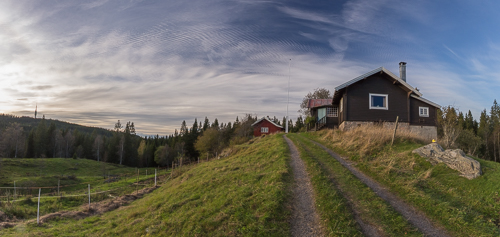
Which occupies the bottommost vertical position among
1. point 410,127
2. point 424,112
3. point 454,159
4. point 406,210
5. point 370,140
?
point 406,210

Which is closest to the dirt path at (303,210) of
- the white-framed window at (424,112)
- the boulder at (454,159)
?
the boulder at (454,159)

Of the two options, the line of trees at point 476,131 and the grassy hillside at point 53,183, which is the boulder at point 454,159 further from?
the grassy hillside at point 53,183

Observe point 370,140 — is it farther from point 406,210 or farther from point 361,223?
point 361,223

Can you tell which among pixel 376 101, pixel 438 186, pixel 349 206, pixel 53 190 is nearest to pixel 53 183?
pixel 53 190

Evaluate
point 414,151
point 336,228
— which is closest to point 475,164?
point 414,151

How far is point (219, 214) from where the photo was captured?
28.2 feet

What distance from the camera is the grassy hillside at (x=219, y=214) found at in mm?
7734

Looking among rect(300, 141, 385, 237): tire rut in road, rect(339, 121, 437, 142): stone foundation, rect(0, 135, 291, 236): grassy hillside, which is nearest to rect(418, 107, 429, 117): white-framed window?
rect(339, 121, 437, 142): stone foundation

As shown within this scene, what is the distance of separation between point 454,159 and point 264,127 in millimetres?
38988

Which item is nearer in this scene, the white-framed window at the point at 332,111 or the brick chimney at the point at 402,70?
the brick chimney at the point at 402,70

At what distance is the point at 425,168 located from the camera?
11594mm

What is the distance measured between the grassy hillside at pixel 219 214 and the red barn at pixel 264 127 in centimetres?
3416

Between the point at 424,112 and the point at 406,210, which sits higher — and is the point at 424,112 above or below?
above

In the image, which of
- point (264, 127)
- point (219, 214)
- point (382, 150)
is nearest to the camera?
point (219, 214)
